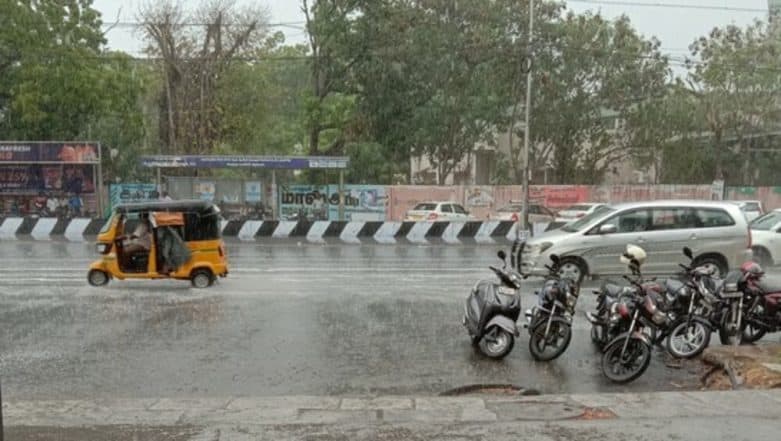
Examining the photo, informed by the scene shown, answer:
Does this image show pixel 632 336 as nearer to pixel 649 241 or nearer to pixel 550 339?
pixel 550 339

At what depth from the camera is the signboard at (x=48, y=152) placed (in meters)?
27.0

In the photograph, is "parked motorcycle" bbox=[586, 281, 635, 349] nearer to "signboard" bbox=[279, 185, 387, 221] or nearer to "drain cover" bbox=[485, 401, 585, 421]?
"drain cover" bbox=[485, 401, 585, 421]

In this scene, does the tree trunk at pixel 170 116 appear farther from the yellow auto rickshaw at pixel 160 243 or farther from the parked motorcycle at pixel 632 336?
the parked motorcycle at pixel 632 336

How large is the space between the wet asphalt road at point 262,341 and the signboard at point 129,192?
1486 cm

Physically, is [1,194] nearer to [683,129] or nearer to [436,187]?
[436,187]

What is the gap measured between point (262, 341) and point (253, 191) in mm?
20475

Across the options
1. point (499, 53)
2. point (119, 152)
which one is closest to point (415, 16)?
point (499, 53)

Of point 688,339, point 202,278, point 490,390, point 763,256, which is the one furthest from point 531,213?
point 490,390

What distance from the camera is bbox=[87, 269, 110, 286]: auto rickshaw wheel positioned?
13547mm

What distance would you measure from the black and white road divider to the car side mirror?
10.8m

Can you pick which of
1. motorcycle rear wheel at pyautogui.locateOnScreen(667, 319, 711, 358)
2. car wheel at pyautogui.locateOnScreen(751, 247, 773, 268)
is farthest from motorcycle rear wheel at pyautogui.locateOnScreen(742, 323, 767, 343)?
car wheel at pyautogui.locateOnScreen(751, 247, 773, 268)

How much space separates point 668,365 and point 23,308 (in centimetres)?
963

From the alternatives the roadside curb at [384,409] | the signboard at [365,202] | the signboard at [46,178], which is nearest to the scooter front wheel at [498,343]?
the roadside curb at [384,409]

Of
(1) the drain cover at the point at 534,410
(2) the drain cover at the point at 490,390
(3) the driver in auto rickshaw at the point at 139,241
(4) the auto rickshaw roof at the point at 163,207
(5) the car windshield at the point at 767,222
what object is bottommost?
(2) the drain cover at the point at 490,390
